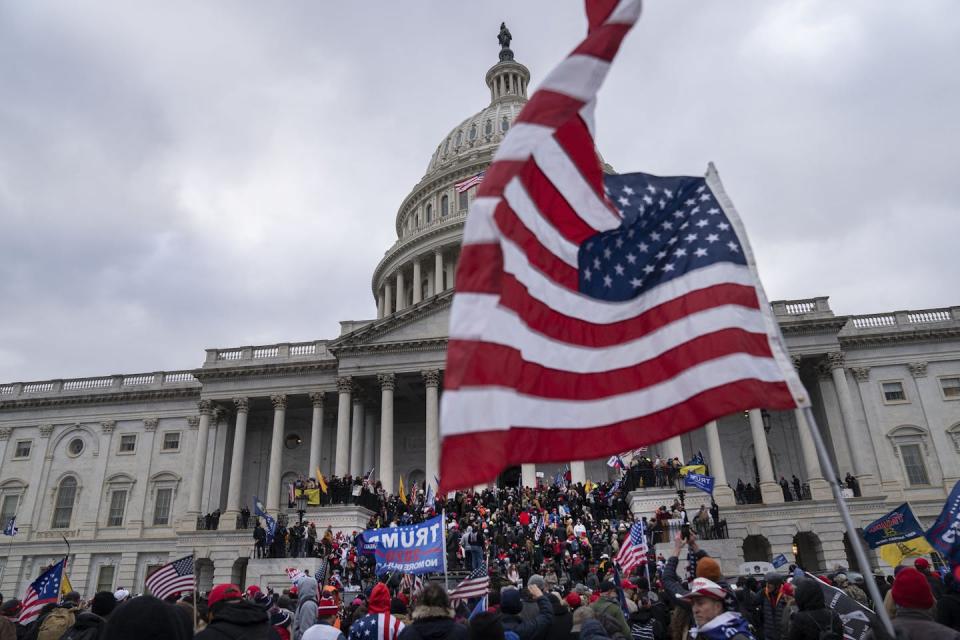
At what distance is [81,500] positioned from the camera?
50094mm

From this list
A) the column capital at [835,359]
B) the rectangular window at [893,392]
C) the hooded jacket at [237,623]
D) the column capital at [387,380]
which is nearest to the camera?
the hooded jacket at [237,623]

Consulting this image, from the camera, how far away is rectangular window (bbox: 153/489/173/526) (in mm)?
48594

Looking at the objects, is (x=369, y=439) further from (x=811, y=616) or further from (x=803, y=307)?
(x=811, y=616)

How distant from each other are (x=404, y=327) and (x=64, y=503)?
2809 centimetres

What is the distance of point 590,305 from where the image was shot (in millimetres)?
6242

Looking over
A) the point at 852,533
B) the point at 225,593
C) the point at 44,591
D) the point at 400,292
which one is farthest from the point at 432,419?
the point at 852,533

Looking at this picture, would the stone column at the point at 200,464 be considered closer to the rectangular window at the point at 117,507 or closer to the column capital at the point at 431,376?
the rectangular window at the point at 117,507

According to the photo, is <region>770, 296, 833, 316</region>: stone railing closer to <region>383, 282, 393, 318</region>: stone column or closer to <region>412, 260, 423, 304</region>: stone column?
<region>412, 260, 423, 304</region>: stone column

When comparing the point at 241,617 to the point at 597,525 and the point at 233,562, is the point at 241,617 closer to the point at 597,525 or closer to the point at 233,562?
the point at 597,525

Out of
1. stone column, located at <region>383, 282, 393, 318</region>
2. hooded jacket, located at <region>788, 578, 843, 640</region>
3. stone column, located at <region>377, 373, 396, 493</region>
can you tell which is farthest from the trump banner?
stone column, located at <region>383, 282, 393, 318</region>

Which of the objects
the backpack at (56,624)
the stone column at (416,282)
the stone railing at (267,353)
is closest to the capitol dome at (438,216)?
the stone column at (416,282)

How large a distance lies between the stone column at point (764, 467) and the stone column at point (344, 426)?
2330 cm

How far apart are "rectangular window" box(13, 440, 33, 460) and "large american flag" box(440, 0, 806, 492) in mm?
58119

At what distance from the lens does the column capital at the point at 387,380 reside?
4366cm
